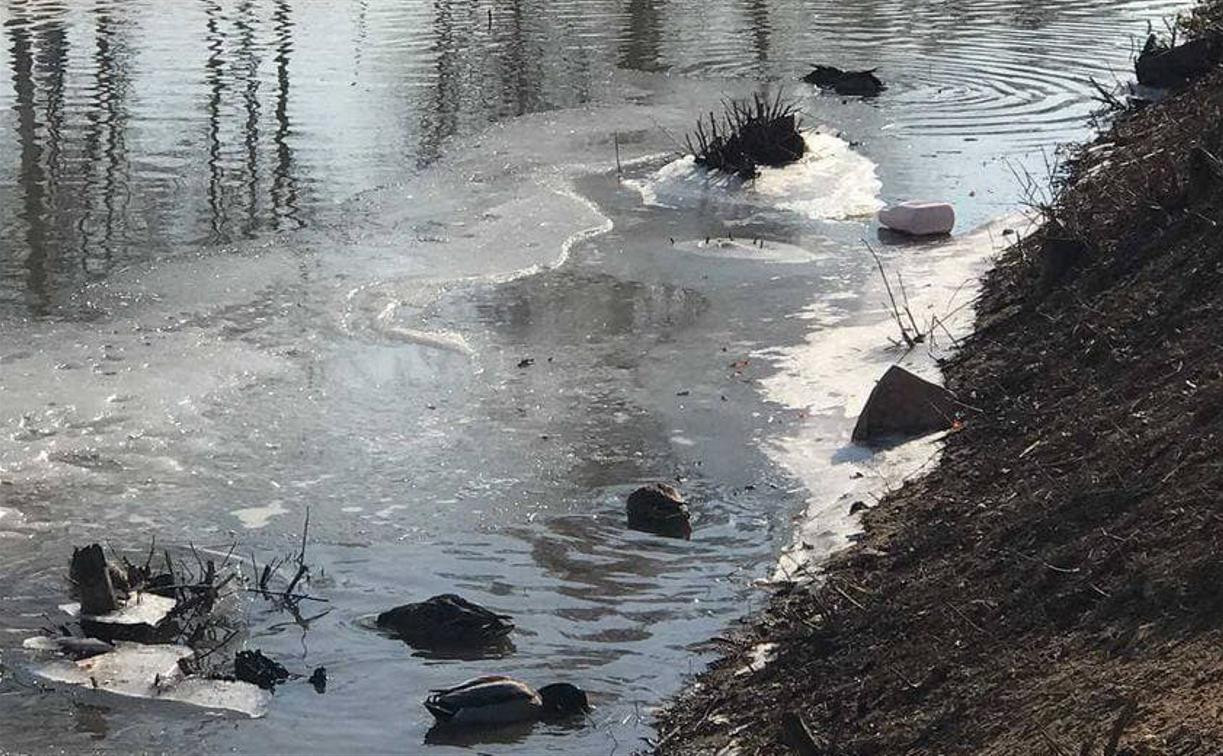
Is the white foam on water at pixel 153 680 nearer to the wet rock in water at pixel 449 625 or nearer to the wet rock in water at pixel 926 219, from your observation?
the wet rock in water at pixel 449 625

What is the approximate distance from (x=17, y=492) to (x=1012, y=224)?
7224 millimetres

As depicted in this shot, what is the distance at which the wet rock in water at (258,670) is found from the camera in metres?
6.21

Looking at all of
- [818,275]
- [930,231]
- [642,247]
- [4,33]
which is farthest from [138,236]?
[4,33]

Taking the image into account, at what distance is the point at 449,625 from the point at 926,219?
726cm

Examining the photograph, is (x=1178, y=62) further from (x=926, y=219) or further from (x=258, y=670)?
(x=258, y=670)

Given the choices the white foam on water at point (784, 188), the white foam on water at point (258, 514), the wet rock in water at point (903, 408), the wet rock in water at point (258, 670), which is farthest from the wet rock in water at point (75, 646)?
the white foam on water at point (784, 188)

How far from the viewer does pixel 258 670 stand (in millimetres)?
6242

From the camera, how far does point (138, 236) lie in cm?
1291

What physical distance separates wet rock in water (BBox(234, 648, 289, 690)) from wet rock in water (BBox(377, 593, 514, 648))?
1.65 ft

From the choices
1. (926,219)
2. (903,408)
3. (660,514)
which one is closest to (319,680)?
(660,514)

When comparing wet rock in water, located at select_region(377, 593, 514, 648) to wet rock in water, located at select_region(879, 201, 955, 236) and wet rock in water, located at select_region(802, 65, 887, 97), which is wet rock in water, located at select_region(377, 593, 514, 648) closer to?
wet rock in water, located at select_region(879, 201, 955, 236)

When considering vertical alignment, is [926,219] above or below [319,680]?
above

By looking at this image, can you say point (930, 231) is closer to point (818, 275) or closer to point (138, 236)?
point (818, 275)

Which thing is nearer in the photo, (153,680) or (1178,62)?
(153,680)
